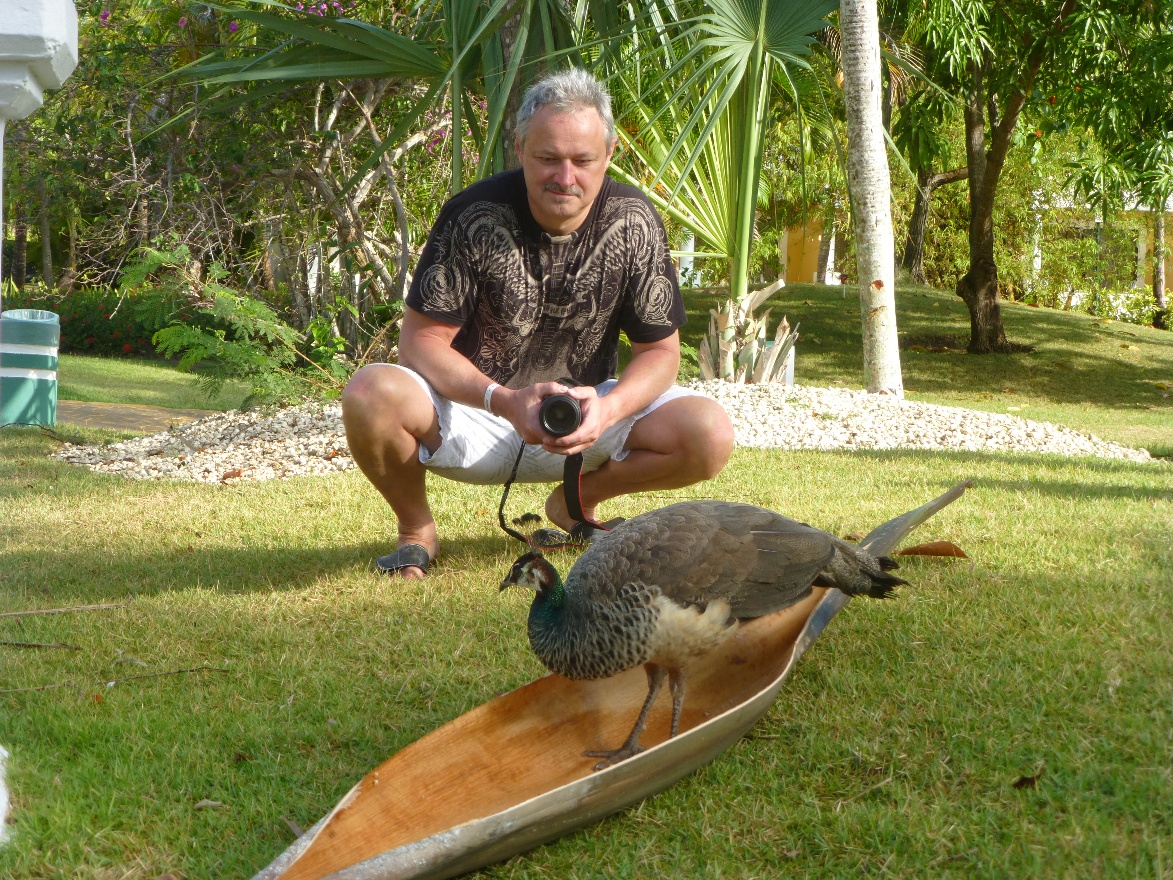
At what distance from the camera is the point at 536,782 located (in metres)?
2.38

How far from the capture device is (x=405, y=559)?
391cm

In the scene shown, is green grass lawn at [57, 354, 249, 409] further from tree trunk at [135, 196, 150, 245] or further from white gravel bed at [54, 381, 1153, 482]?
white gravel bed at [54, 381, 1153, 482]

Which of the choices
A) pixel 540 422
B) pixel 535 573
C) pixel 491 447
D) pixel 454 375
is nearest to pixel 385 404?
pixel 454 375

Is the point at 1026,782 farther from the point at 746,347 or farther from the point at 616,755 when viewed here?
the point at 746,347

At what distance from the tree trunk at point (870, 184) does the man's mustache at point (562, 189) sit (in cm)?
539

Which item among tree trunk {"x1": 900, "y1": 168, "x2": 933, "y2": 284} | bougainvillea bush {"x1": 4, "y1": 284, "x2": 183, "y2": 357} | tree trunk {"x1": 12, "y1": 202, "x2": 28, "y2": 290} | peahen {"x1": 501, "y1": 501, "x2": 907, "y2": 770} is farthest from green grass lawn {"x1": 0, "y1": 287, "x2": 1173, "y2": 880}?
tree trunk {"x1": 12, "y1": 202, "x2": 28, "y2": 290}

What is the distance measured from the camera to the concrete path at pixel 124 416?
870 centimetres

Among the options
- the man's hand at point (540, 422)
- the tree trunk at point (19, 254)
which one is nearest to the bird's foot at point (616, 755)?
the man's hand at point (540, 422)

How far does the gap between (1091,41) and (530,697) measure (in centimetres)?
1086

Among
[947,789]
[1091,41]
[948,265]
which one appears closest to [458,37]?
[947,789]

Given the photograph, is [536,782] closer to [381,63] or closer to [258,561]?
[258,561]

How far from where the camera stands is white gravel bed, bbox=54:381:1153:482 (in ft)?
21.6

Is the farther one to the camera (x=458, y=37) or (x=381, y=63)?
(x=381, y=63)

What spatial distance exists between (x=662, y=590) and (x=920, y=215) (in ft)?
50.1
